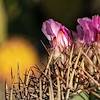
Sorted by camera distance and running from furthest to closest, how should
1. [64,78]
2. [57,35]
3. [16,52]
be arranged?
[16,52], [57,35], [64,78]

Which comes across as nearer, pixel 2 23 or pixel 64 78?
pixel 64 78

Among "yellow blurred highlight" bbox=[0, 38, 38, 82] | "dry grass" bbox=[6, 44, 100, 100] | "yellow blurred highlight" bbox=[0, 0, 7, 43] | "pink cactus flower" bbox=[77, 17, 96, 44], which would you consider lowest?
"dry grass" bbox=[6, 44, 100, 100]

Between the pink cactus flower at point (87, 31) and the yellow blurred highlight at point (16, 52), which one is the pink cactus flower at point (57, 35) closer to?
the pink cactus flower at point (87, 31)

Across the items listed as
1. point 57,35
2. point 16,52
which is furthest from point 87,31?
point 16,52

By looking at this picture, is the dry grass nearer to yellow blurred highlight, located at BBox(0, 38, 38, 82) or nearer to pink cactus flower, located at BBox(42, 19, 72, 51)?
pink cactus flower, located at BBox(42, 19, 72, 51)

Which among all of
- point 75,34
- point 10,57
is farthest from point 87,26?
point 10,57

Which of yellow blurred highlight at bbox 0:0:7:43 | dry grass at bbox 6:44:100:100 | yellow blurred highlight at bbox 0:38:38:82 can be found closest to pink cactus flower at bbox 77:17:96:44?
dry grass at bbox 6:44:100:100

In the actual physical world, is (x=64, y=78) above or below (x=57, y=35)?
below

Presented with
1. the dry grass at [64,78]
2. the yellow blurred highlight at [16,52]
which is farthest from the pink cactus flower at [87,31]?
the yellow blurred highlight at [16,52]

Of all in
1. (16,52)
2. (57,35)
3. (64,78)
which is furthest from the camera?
(16,52)

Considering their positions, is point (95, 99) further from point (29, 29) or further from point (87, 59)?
point (29, 29)

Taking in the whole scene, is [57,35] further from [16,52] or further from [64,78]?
[16,52]

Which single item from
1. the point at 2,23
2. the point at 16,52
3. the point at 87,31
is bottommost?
the point at 87,31
